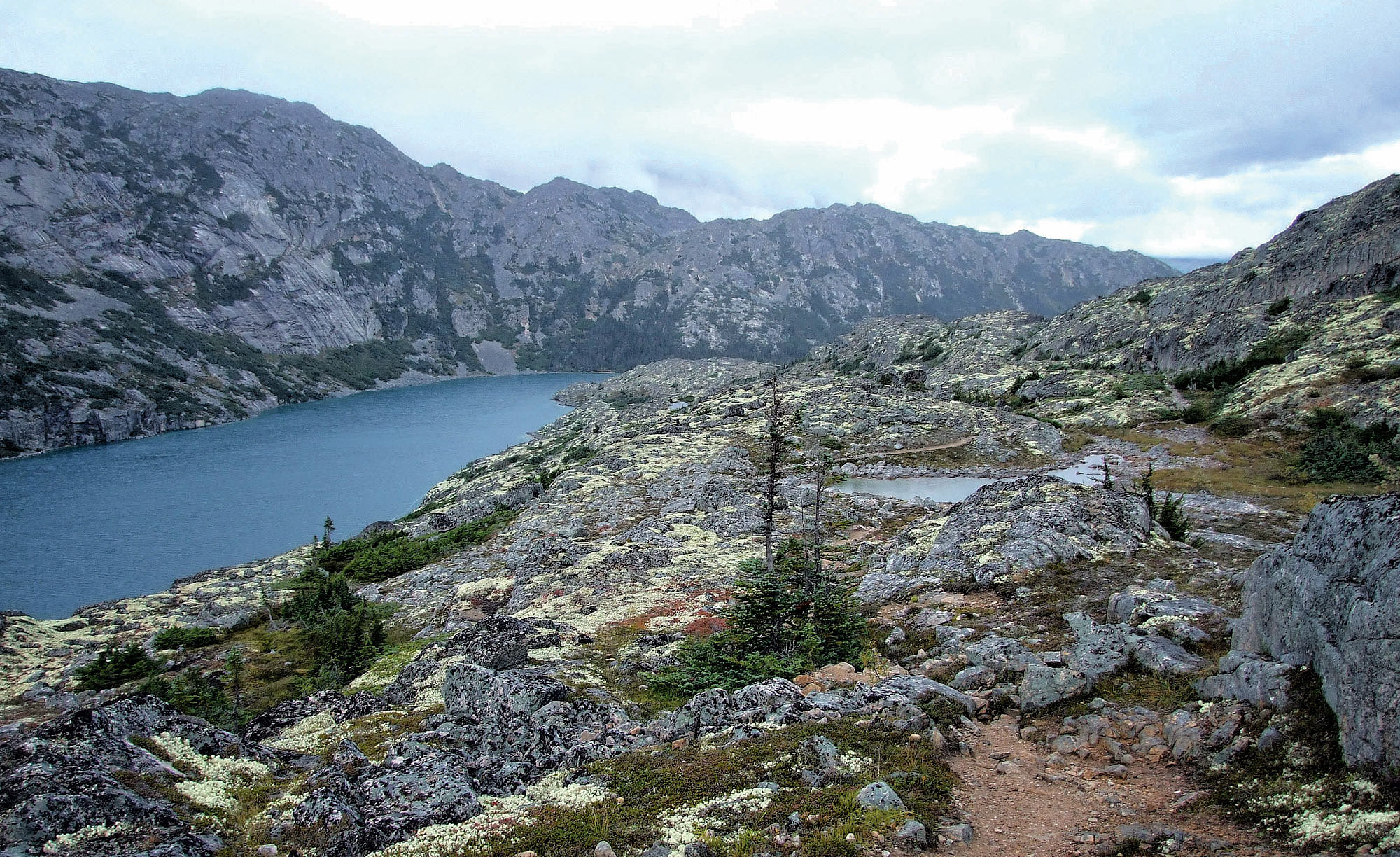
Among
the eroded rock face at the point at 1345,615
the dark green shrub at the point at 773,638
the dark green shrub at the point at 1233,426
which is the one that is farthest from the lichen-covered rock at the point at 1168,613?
the dark green shrub at the point at 1233,426

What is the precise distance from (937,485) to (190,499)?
120710 mm

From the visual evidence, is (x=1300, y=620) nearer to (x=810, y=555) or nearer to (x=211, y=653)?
(x=810, y=555)

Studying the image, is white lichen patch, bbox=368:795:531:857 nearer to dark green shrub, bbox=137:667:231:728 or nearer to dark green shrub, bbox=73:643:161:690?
dark green shrub, bbox=137:667:231:728

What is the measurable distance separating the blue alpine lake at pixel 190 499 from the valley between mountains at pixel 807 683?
32478mm

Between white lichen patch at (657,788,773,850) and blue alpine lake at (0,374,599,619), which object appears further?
blue alpine lake at (0,374,599,619)

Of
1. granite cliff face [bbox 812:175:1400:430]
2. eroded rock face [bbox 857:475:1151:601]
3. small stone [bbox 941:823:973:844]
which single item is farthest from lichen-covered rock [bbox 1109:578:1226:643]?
granite cliff face [bbox 812:175:1400:430]

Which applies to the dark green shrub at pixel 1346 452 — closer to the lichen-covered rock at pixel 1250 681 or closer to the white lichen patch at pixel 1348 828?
the lichen-covered rock at pixel 1250 681

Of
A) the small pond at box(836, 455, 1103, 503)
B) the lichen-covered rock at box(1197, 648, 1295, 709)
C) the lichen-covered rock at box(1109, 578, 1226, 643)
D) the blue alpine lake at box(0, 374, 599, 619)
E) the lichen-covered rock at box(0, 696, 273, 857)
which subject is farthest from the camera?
the blue alpine lake at box(0, 374, 599, 619)

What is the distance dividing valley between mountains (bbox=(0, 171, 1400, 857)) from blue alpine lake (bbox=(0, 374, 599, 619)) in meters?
32.5

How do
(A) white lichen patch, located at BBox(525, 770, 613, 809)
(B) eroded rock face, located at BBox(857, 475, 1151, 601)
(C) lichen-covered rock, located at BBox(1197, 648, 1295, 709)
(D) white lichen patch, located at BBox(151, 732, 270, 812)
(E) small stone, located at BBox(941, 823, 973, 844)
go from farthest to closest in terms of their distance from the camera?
(B) eroded rock face, located at BBox(857, 475, 1151, 601) → (D) white lichen patch, located at BBox(151, 732, 270, 812) → (A) white lichen patch, located at BBox(525, 770, 613, 809) → (C) lichen-covered rock, located at BBox(1197, 648, 1295, 709) → (E) small stone, located at BBox(941, 823, 973, 844)

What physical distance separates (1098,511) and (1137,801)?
18610mm

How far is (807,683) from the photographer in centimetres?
1622

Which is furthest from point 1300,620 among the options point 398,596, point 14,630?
point 14,630

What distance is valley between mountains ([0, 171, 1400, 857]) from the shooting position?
920 centimetres
